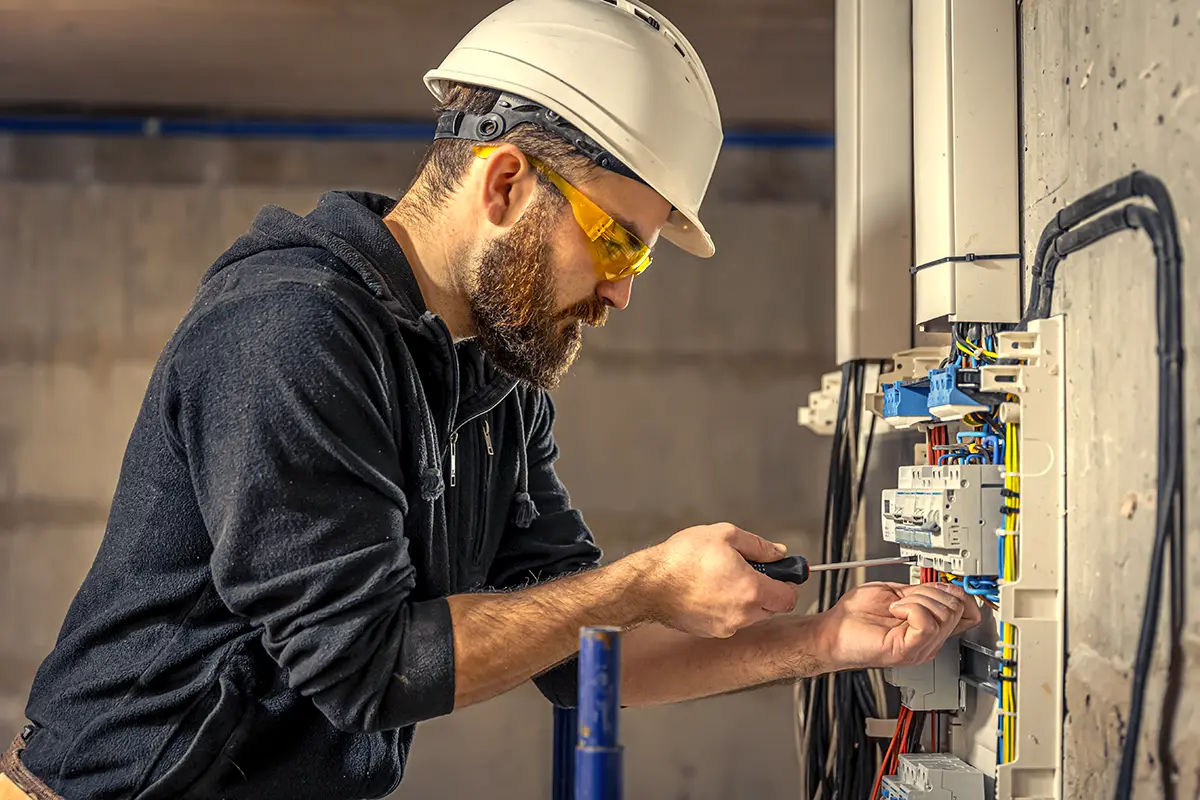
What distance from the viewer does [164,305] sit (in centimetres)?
333

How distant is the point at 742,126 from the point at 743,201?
250 millimetres

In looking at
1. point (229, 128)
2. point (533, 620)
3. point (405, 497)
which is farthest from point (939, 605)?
point (229, 128)

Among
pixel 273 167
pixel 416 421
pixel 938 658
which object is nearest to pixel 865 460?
pixel 938 658

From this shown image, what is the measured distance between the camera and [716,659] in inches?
55.9

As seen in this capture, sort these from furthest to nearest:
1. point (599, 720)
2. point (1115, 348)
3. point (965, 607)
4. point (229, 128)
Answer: point (229, 128) → point (965, 607) → point (1115, 348) → point (599, 720)

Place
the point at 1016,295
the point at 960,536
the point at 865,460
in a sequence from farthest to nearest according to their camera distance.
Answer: the point at 865,460, the point at 1016,295, the point at 960,536

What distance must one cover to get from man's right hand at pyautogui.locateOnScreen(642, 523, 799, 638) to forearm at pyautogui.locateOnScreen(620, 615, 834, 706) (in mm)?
233

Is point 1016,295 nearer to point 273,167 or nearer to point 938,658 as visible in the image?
point 938,658

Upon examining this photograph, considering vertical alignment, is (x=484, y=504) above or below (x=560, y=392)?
below

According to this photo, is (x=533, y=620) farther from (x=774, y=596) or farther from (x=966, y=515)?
(x=966, y=515)

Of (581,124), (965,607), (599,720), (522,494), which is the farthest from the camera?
(522,494)

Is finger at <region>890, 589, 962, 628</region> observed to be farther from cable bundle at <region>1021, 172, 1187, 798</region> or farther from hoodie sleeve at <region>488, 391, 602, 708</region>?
hoodie sleeve at <region>488, 391, 602, 708</region>

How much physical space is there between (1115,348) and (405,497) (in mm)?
788

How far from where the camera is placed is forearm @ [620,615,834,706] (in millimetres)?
1375
